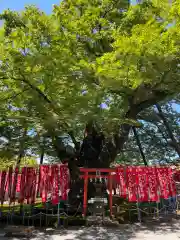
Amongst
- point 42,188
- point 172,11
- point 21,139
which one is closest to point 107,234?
point 42,188

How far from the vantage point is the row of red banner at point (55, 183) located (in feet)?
30.0

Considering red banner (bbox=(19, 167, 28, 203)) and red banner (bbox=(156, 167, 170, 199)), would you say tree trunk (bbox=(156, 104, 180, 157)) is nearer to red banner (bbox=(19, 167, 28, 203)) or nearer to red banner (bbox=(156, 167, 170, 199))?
red banner (bbox=(156, 167, 170, 199))

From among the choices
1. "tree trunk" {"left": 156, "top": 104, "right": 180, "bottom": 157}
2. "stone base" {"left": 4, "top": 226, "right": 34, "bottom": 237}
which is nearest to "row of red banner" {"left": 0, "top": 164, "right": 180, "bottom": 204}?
"stone base" {"left": 4, "top": 226, "right": 34, "bottom": 237}

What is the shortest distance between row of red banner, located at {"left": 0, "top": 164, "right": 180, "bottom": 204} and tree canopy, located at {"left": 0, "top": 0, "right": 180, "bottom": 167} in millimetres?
1746

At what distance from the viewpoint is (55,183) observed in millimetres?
9148

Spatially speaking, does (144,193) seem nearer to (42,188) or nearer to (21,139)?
(42,188)

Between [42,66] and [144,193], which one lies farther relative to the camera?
[144,193]

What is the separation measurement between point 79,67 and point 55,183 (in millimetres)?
4533

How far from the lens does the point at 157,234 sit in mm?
7836

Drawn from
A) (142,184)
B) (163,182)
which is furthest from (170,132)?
(142,184)

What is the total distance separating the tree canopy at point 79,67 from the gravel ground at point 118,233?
3.72m

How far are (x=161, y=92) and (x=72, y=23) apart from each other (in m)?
5.22

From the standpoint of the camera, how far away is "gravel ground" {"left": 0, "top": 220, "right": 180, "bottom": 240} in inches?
295

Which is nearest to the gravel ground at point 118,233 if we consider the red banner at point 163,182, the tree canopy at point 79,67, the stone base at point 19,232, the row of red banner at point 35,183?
the stone base at point 19,232
